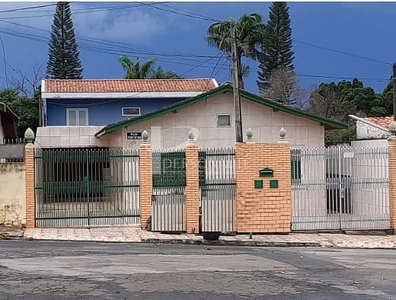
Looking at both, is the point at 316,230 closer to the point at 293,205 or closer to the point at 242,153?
the point at 293,205

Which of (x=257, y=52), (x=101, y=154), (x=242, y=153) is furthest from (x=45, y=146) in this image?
(x=257, y=52)

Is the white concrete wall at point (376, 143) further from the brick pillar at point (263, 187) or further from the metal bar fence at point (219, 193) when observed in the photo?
the metal bar fence at point (219, 193)

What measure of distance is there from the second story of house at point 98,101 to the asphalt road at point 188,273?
2257 cm

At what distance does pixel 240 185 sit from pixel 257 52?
26.3m

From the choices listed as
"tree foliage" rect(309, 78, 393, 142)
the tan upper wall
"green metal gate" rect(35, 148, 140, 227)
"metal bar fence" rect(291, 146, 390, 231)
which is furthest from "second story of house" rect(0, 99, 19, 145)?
"tree foliage" rect(309, 78, 393, 142)

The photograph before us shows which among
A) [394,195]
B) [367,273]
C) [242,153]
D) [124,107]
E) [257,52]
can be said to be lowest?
[367,273]

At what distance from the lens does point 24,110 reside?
46938 millimetres

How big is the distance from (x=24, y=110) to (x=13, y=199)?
29.0 metres

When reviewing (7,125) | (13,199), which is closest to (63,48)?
(7,125)

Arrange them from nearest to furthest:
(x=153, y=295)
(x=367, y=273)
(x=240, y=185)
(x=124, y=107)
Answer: (x=153, y=295) < (x=367, y=273) < (x=240, y=185) < (x=124, y=107)

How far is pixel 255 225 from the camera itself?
18859 mm

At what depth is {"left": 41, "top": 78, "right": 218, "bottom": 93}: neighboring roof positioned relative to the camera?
1524 inches

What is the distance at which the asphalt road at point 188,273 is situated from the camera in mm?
9328

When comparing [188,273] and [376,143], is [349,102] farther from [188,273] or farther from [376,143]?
[188,273]
